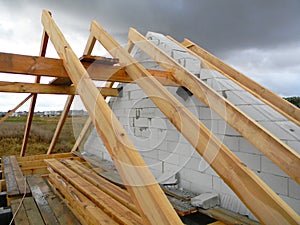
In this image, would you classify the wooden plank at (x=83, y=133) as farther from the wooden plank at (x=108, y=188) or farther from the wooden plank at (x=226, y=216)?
the wooden plank at (x=226, y=216)

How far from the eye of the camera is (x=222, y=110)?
1.93 meters

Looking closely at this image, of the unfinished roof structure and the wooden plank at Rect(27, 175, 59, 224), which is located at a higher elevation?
the unfinished roof structure

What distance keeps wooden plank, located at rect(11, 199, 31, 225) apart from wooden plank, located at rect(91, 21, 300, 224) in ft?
5.69

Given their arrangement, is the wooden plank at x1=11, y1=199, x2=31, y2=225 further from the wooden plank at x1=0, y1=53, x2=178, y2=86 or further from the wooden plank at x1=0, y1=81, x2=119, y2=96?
the wooden plank at x1=0, y1=81, x2=119, y2=96

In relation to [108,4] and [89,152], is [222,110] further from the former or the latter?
[89,152]

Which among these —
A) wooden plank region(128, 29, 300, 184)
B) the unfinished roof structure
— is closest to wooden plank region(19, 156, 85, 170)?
the unfinished roof structure

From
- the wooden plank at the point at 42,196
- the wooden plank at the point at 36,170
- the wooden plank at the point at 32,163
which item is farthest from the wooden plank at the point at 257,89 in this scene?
the wooden plank at the point at 32,163

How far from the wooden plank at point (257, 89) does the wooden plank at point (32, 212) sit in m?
2.50

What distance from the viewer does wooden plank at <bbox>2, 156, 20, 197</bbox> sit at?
286 cm

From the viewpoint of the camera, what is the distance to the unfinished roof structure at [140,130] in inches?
49.3

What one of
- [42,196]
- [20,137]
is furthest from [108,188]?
[20,137]

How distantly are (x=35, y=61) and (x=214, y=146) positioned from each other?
6.47 ft

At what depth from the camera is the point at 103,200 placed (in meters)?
2.51

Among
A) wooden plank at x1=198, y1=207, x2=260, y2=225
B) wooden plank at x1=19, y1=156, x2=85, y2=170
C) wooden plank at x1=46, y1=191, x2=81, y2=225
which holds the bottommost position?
wooden plank at x1=46, y1=191, x2=81, y2=225
